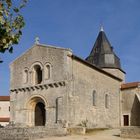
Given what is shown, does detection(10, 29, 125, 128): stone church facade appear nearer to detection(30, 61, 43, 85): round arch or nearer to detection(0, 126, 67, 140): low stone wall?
detection(30, 61, 43, 85): round arch

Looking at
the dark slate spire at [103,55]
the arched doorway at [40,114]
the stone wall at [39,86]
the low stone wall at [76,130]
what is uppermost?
the dark slate spire at [103,55]

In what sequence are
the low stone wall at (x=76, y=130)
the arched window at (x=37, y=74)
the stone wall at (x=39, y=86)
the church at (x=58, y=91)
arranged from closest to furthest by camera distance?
the low stone wall at (x=76, y=130) → the church at (x=58, y=91) → the stone wall at (x=39, y=86) → the arched window at (x=37, y=74)

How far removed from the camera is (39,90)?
89.7 feet

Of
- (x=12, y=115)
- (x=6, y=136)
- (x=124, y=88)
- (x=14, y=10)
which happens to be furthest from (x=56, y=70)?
(x=14, y=10)

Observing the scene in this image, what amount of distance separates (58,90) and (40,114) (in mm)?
3650

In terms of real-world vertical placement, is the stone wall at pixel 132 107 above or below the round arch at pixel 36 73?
below

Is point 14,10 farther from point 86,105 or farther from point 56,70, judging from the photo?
point 86,105

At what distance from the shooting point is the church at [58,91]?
25719 mm

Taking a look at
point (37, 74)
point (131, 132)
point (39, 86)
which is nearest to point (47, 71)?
point (39, 86)

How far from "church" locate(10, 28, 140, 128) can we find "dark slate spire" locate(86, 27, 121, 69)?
6.72 m

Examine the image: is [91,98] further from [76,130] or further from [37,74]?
[37,74]

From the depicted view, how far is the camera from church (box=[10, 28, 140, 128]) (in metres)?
25.7

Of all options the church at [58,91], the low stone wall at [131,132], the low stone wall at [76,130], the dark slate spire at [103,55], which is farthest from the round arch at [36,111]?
the dark slate spire at [103,55]

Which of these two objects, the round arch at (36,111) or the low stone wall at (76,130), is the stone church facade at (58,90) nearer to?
the round arch at (36,111)
